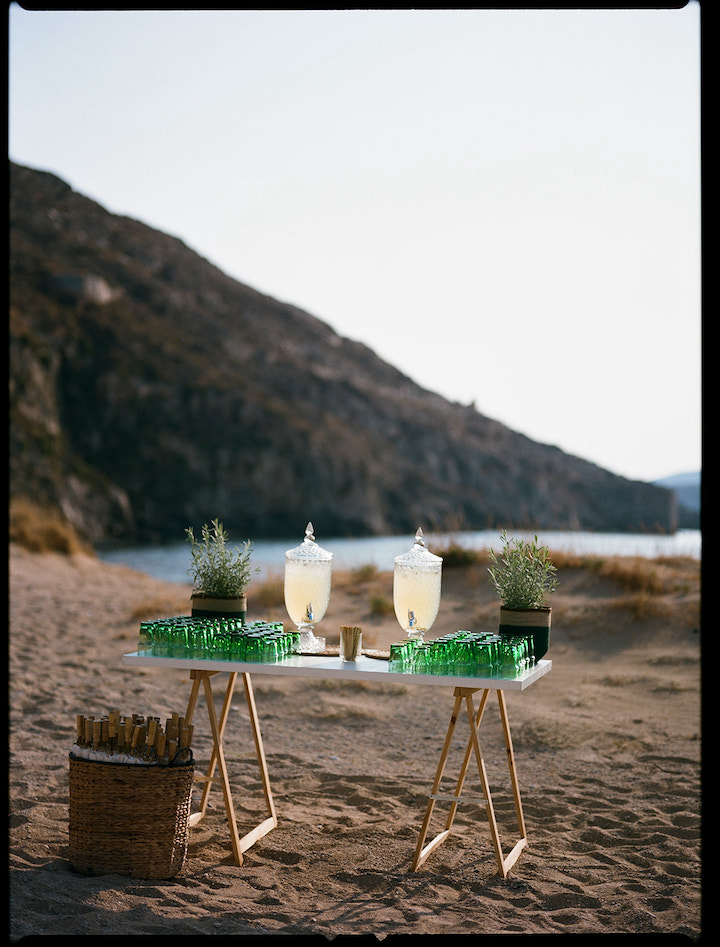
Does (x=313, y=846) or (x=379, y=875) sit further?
(x=313, y=846)

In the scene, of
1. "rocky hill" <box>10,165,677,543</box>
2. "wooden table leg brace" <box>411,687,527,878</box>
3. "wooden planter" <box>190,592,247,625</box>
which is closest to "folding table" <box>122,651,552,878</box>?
"wooden table leg brace" <box>411,687,527,878</box>

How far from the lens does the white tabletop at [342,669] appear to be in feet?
9.87

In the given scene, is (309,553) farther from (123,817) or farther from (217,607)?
(123,817)

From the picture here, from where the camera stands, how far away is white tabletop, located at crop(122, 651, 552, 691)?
118 inches

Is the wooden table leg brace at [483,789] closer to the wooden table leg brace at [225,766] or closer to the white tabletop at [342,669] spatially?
the white tabletop at [342,669]

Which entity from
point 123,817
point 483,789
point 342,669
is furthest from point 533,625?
point 123,817

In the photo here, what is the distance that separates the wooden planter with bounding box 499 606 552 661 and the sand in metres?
0.87

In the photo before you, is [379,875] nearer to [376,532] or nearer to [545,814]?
[545,814]

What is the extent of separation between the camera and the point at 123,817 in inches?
132

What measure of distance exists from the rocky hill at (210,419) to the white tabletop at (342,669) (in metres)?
35.1

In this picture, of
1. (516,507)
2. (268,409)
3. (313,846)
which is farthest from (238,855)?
(516,507)

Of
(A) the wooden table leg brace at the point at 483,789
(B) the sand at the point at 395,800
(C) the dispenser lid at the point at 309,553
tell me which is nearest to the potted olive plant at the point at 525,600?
(A) the wooden table leg brace at the point at 483,789

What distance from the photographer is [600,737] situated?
592 cm
